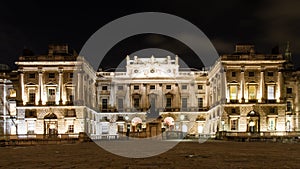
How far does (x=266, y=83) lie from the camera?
56.3 meters

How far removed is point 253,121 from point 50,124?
1076 inches

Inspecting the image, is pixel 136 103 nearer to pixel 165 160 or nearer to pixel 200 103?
pixel 200 103

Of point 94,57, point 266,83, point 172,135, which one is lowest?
point 172,135

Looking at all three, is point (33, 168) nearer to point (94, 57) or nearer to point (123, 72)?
point (94, 57)

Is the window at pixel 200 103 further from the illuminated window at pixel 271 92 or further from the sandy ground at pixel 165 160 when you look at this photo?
the sandy ground at pixel 165 160

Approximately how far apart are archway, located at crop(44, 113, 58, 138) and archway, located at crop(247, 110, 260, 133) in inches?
1025

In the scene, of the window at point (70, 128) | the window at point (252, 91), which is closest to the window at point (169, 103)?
the window at point (252, 91)

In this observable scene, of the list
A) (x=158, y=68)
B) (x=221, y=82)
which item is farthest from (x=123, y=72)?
(x=221, y=82)

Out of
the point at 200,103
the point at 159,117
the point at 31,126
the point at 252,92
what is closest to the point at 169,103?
the point at 200,103

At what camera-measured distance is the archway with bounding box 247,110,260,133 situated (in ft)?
179

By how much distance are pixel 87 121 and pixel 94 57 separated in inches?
452

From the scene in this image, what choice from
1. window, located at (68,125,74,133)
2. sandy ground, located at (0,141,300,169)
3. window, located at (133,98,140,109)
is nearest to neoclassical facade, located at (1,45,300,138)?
window, located at (68,125,74,133)

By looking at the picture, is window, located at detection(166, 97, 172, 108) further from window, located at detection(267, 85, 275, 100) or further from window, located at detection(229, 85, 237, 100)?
window, located at detection(267, 85, 275, 100)

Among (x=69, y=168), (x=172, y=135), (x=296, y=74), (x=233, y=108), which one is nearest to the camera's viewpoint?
(x=69, y=168)
